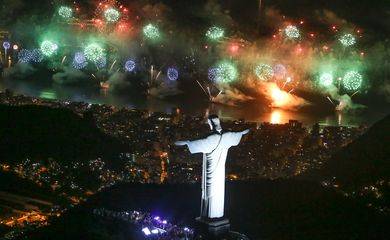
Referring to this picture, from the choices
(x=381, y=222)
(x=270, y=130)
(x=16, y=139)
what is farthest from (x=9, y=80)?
(x=381, y=222)

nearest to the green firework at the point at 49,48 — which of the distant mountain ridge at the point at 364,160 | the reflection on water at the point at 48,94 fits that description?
the reflection on water at the point at 48,94

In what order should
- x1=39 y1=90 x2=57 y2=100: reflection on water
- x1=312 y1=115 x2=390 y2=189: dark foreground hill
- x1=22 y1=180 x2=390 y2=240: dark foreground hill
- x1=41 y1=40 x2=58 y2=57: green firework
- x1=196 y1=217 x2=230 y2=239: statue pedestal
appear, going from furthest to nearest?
x1=41 y1=40 x2=58 y2=57: green firework → x1=39 y1=90 x2=57 y2=100: reflection on water → x1=312 y1=115 x2=390 y2=189: dark foreground hill → x1=22 y1=180 x2=390 y2=240: dark foreground hill → x1=196 y1=217 x2=230 y2=239: statue pedestal

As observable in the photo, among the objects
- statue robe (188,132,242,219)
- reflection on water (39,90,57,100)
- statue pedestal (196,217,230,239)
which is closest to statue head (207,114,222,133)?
statue robe (188,132,242,219)

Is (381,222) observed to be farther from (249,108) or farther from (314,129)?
(249,108)

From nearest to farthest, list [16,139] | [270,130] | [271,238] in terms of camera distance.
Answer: [271,238]
[16,139]
[270,130]

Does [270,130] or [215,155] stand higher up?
[270,130]

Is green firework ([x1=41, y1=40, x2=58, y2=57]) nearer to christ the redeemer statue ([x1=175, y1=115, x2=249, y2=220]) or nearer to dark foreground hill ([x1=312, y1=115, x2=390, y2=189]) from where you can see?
Result: dark foreground hill ([x1=312, y1=115, x2=390, y2=189])

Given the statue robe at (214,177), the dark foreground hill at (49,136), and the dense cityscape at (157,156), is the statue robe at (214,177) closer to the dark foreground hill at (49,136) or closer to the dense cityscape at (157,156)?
the dense cityscape at (157,156)
